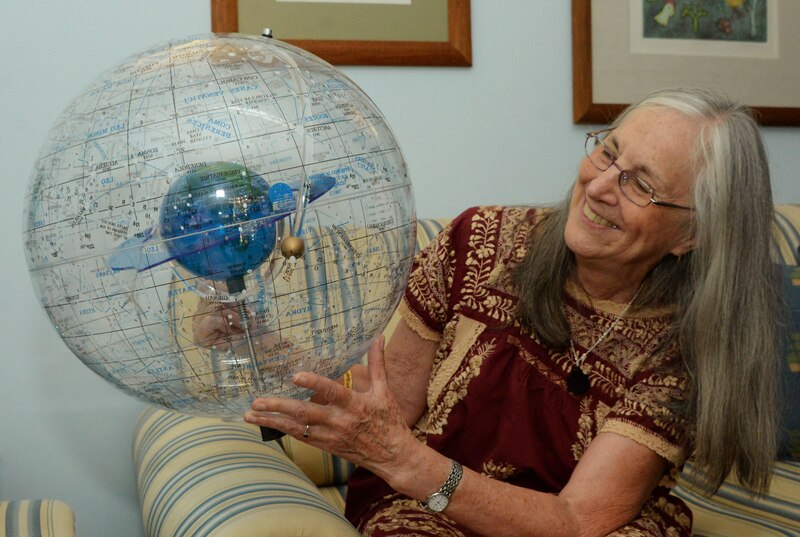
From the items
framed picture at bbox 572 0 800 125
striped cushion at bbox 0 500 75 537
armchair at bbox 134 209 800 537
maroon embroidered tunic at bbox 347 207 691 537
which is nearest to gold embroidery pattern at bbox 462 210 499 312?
maroon embroidered tunic at bbox 347 207 691 537

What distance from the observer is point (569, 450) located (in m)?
1.48

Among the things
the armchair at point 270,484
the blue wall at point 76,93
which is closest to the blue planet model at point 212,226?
the armchair at point 270,484

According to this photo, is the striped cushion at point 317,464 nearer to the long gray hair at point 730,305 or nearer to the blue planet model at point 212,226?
the long gray hair at point 730,305

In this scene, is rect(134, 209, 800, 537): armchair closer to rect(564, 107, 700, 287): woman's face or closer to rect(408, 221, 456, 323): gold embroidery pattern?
rect(564, 107, 700, 287): woman's face

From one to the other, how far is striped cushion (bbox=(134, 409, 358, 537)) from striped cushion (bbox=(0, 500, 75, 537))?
13 centimetres

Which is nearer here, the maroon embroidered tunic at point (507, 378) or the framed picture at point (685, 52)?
the maroon embroidered tunic at point (507, 378)

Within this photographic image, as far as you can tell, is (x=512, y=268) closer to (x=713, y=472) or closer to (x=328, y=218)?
(x=713, y=472)

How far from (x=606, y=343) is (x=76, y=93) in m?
1.21

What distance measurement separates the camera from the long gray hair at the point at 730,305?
1395 millimetres

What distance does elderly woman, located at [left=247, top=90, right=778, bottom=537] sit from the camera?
137cm

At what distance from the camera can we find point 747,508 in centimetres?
175

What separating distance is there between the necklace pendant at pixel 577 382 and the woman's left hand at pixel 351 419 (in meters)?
0.43

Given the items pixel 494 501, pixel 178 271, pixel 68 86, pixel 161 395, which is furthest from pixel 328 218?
pixel 68 86

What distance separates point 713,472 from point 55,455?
4.74ft
